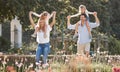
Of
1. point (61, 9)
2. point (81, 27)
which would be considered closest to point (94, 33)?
point (61, 9)

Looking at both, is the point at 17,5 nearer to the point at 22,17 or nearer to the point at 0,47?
the point at 22,17

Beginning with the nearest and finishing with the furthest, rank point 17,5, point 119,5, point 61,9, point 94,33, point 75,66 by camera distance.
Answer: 1. point 75,66
2. point 17,5
3. point 61,9
4. point 94,33
5. point 119,5

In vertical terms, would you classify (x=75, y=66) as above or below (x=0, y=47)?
above

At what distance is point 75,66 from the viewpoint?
31.0 ft

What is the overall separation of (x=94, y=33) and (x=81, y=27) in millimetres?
19923

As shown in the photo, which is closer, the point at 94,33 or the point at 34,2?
the point at 34,2

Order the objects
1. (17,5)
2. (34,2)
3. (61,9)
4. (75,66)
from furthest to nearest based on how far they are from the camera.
A: (61,9)
(34,2)
(17,5)
(75,66)

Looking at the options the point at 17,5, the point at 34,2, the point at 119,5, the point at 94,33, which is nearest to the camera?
the point at 17,5

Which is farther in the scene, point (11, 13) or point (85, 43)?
point (11, 13)

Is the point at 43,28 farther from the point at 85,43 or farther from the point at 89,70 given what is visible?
the point at 89,70

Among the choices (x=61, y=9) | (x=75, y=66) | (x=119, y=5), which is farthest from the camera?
(x=119, y=5)

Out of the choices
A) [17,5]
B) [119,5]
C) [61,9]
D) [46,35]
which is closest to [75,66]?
[46,35]

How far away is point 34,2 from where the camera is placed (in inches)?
730

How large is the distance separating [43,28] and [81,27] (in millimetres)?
967
